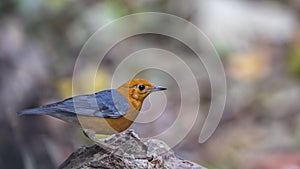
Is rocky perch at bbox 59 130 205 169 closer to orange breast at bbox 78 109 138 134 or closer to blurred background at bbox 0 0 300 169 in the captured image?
orange breast at bbox 78 109 138 134

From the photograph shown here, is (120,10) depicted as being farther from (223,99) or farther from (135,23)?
(223,99)

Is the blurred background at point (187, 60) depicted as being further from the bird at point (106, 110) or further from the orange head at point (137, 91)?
the orange head at point (137, 91)

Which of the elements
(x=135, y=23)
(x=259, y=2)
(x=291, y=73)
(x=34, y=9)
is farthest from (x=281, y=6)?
(x=34, y=9)

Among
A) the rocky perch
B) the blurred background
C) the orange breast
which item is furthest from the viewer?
the blurred background

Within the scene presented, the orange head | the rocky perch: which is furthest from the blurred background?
the orange head

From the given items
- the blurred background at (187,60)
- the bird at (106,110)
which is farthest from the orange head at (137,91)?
the blurred background at (187,60)

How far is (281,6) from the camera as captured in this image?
1006 centimetres

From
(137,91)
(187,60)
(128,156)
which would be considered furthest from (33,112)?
(187,60)

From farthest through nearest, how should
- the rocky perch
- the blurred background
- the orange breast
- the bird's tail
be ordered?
1. the blurred background
2. the rocky perch
3. the orange breast
4. the bird's tail

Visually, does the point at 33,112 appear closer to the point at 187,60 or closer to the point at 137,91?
the point at 137,91

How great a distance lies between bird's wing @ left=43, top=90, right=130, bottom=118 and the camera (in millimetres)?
2854

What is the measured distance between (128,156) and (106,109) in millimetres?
297

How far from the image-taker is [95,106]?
2.90 meters

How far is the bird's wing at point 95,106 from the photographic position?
9.36ft
